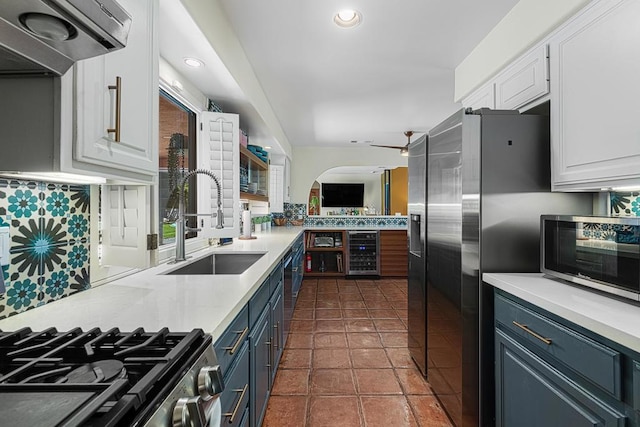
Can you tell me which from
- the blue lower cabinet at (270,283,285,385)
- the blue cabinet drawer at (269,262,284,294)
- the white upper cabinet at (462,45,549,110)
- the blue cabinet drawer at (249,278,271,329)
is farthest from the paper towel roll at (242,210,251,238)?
the white upper cabinet at (462,45,549,110)

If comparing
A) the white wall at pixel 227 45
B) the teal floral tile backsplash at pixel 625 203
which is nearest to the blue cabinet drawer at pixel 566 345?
the teal floral tile backsplash at pixel 625 203

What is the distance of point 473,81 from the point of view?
2.50 meters

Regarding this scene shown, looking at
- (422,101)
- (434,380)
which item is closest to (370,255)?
(422,101)

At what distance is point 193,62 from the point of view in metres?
1.99

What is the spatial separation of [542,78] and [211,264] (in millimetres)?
2436

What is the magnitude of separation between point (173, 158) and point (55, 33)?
5.85ft

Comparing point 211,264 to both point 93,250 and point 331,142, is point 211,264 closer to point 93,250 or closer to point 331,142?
point 93,250

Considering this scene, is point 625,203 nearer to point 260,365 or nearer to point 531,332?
point 531,332

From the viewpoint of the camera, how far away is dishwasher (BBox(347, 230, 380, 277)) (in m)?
5.48

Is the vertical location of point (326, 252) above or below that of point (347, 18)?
below

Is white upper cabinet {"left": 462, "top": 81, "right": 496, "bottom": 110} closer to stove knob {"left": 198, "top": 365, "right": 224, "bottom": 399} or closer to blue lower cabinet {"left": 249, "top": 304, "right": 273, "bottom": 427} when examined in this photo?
blue lower cabinet {"left": 249, "top": 304, "right": 273, "bottom": 427}

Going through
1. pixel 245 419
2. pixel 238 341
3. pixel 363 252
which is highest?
pixel 238 341

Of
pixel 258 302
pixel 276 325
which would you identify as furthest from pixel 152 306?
pixel 276 325

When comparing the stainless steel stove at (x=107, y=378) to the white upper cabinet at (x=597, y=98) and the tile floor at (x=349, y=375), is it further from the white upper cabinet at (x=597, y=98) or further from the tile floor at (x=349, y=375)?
the white upper cabinet at (x=597, y=98)
